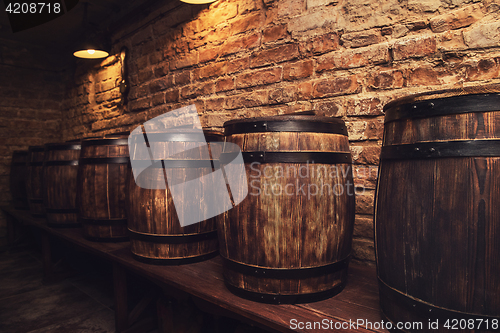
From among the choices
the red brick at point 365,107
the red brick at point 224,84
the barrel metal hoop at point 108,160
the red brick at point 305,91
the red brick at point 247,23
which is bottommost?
the barrel metal hoop at point 108,160

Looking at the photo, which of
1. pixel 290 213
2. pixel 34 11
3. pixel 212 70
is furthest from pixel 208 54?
pixel 34 11

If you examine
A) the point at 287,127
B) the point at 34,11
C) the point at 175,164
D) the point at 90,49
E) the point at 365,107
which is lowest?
the point at 175,164

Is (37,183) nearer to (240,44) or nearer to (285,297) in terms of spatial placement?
(240,44)

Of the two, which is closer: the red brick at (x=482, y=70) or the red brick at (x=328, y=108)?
the red brick at (x=482, y=70)

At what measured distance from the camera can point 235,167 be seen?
1.36m

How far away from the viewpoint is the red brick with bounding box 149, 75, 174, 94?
10.3ft

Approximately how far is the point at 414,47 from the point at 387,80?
20 centimetres

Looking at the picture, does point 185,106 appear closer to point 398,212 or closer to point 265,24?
point 265,24

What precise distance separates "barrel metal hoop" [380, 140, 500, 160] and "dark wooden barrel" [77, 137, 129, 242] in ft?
6.29

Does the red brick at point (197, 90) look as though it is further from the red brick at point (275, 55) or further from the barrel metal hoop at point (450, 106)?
the barrel metal hoop at point (450, 106)

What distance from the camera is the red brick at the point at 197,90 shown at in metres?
2.73

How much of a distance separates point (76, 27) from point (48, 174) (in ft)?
8.85

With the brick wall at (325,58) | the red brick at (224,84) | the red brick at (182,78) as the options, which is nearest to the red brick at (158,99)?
the brick wall at (325,58)

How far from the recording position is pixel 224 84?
2584 mm
